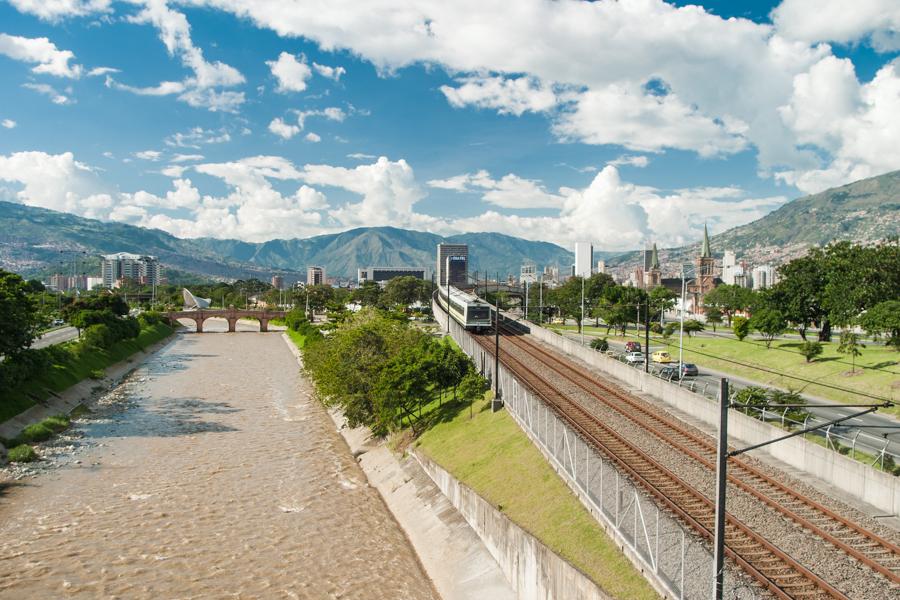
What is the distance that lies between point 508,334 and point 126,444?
42.4 m

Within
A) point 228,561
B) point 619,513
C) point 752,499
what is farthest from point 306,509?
point 752,499

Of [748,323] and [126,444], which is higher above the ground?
[748,323]

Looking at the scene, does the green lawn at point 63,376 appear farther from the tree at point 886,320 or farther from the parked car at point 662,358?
the tree at point 886,320

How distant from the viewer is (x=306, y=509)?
30.9m

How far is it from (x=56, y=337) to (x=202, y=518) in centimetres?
7541

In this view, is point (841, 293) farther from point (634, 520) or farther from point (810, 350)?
point (634, 520)

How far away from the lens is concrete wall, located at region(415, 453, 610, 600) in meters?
15.8

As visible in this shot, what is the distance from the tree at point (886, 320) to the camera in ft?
149

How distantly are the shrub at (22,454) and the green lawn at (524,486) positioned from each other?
2383cm

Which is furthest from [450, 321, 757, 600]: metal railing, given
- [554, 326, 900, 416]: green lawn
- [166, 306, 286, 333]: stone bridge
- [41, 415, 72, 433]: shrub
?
[166, 306, 286, 333]: stone bridge

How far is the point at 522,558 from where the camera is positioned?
1906 cm

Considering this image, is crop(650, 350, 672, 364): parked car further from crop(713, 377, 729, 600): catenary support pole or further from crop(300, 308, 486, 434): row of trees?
crop(713, 377, 729, 600): catenary support pole

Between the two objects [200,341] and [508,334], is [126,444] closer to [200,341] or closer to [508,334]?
[508,334]

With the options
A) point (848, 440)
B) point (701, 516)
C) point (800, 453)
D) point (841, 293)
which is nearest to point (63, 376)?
point (701, 516)
